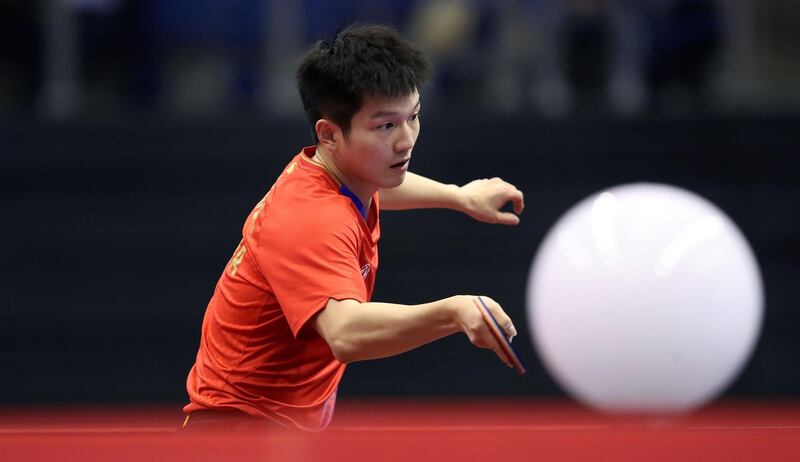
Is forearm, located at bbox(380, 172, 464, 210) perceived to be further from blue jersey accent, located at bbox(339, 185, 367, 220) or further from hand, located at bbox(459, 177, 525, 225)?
blue jersey accent, located at bbox(339, 185, 367, 220)

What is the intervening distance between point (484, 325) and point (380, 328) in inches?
10.3

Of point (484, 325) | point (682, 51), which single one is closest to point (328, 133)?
point (484, 325)

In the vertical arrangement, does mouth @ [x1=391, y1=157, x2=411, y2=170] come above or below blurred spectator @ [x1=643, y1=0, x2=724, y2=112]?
below

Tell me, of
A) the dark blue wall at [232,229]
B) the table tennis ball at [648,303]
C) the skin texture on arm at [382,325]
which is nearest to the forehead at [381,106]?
the skin texture on arm at [382,325]

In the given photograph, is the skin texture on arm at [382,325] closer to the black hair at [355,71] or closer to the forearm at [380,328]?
the forearm at [380,328]

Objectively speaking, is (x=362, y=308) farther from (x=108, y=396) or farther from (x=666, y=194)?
(x=108, y=396)

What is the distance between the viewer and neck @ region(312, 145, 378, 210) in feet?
8.54

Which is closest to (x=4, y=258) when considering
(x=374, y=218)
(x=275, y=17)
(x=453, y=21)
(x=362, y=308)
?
(x=275, y=17)

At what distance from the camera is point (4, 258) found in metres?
5.59

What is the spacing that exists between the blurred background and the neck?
278 cm

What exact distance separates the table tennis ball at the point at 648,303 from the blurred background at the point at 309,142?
2.39 meters

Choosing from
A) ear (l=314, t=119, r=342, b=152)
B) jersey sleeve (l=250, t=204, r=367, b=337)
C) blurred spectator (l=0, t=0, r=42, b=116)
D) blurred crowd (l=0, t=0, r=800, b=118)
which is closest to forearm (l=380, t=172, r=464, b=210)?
ear (l=314, t=119, r=342, b=152)

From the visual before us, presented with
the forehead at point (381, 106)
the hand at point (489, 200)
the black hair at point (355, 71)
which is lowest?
the hand at point (489, 200)

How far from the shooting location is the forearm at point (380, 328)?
2174mm
